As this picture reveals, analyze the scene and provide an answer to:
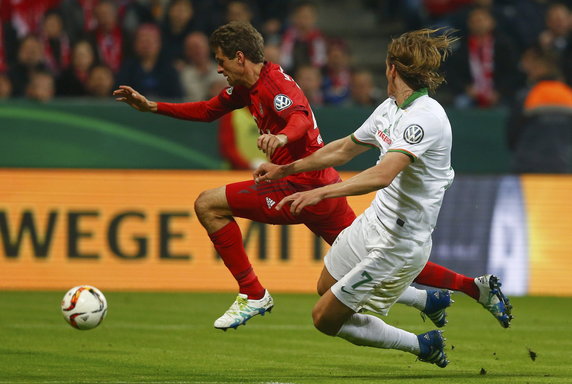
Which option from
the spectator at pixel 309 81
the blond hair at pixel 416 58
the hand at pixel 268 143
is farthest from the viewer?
the spectator at pixel 309 81

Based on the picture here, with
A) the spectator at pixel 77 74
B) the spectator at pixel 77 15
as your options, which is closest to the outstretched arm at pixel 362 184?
the spectator at pixel 77 74

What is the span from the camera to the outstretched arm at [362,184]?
6.14m

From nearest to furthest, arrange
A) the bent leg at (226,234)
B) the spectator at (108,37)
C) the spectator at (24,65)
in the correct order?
the bent leg at (226,234)
the spectator at (24,65)
the spectator at (108,37)

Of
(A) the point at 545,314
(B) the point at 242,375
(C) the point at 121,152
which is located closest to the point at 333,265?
(B) the point at 242,375

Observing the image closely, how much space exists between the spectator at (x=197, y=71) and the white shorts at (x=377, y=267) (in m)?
8.56

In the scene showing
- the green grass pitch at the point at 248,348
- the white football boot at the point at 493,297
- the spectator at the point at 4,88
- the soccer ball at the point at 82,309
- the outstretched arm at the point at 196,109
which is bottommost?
the green grass pitch at the point at 248,348

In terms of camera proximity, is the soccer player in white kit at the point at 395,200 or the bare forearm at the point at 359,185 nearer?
the bare forearm at the point at 359,185

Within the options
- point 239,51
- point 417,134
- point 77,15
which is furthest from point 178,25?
point 417,134

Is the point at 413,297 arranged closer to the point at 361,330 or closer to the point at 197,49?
the point at 361,330

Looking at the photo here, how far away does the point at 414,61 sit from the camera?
6.73m

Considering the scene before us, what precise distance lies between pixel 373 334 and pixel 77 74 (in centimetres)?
914

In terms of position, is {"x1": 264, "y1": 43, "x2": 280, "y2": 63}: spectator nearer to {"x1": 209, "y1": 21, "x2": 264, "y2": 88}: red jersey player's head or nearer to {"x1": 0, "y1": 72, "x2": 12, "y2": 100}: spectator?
{"x1": 0, "y1": 72, "x2": 12, "y2": 100}: spectator

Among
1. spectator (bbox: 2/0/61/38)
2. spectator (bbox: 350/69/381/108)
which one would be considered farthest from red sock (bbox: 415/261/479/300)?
spectator (bbox: 2/0/61/38)

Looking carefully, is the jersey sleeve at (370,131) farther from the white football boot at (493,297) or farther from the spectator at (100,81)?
the spectator at (100,81)
